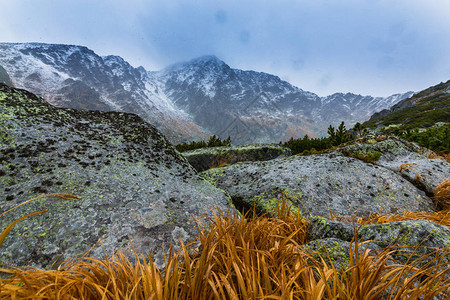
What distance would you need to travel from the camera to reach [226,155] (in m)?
9.28

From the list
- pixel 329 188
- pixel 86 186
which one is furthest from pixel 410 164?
pixel 86 186

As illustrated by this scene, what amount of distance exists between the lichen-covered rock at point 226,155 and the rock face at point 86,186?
4.25 m

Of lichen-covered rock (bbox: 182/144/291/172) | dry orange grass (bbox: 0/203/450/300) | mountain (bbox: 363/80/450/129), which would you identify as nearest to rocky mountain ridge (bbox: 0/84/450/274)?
dry orange grass (bbox: 0/203/450/300)

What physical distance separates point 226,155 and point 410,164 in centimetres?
634

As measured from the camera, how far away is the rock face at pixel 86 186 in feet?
7.13

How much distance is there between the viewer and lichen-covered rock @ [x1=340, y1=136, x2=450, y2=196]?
15.8ft

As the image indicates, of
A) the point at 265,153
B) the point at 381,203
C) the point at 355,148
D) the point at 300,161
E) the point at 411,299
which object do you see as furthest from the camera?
the point at 265,153

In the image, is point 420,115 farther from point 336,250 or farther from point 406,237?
point 336,250

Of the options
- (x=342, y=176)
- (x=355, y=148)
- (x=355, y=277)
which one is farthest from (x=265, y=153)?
(x=355, y=277)

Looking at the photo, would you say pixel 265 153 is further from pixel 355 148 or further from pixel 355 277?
pixel 355 277

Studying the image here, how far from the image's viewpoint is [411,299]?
126 cm

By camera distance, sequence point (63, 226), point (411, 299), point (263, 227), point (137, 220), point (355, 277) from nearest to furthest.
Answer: point (411, 299) → point (355, 277) → point (63, 226) → point (263, 227) → point (137, 220)

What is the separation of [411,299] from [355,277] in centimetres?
30

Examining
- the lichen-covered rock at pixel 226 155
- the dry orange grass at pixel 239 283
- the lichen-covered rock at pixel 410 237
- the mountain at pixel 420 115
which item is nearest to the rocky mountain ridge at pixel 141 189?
the lichen-covered rock at pixel 410 237
